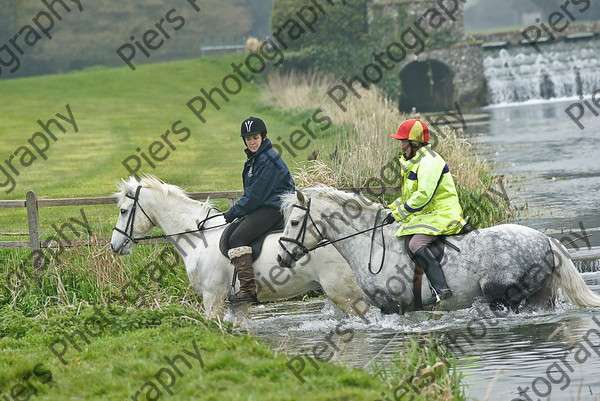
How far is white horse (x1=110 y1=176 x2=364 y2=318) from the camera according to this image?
10703 millimetres

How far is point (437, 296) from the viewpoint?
9.98 m

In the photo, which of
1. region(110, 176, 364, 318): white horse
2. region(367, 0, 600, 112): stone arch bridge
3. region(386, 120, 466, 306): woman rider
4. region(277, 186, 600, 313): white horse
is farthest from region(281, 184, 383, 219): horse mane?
region(367, 0, 600, 112): stone arch bridge

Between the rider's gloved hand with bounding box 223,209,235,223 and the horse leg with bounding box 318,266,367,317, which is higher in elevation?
the rider's gloved hand with bounding box 223,209,235,223

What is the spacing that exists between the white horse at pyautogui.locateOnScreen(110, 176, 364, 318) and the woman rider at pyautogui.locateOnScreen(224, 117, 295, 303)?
0.69 ft

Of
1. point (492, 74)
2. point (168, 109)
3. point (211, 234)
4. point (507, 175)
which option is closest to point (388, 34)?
point (492, 74)

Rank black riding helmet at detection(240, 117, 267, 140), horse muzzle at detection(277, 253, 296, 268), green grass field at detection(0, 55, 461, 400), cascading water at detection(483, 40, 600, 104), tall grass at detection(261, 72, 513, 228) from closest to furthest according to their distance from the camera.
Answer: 1. green grass field at detection(0, 55, 461, 400)
2. horse muzzle at detection(277, 253, 296, 268)
3. black riding helmet at detection(240, 117, 267, 140)
4. tall grass at detection(261, 72, 513, 228)
5. cascading water at detection(483, 40, 600, 104)

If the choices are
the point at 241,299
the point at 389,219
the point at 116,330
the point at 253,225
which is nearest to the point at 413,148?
the point at 389,219

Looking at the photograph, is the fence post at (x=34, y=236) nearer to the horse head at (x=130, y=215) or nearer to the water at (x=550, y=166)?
the horse head at (x=130, y=215)

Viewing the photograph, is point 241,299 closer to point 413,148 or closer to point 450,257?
point 450,257

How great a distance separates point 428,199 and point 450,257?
28.8 inches

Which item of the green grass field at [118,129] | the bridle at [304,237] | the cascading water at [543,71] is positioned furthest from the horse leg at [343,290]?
the cascading water at [543,71]

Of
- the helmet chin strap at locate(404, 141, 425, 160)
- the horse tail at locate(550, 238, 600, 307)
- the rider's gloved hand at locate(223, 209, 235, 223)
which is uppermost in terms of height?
the helmet chin strap at locate(404, 141, 425, 160)

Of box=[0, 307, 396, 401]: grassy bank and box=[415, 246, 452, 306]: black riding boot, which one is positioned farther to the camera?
box=[415, 246, 452, 306]: black riding boot

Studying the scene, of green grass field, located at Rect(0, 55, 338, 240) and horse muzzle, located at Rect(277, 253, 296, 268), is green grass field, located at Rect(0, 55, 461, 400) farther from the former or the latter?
horse muzzle, located at Rect(277, 253, 296, 268)
